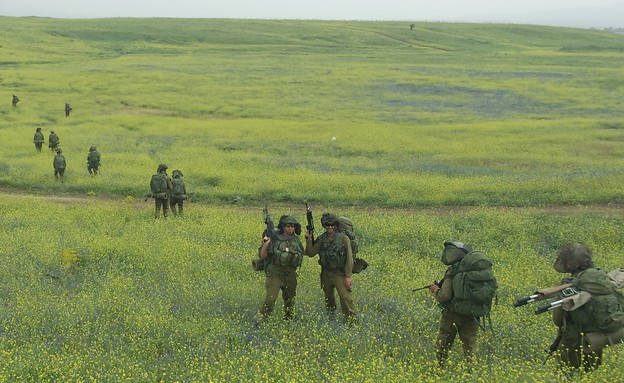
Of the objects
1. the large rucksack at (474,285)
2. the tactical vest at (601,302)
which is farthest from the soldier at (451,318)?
the tactical vest at (601,302)

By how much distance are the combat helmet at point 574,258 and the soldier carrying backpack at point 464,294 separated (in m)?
0.95

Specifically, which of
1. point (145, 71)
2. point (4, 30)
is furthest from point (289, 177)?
point (4, 30)

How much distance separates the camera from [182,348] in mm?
8656

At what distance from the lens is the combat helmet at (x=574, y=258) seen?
289 inches

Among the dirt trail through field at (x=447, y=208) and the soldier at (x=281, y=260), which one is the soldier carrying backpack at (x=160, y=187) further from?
the soldier at (x=281, y=260)

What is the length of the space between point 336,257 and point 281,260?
1.00 meters

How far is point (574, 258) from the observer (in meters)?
7.35

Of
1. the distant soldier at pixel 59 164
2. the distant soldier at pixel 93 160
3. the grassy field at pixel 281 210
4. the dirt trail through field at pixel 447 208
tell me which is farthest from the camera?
the distant soldier at pixel 93 160

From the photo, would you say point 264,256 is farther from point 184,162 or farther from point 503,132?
point 503,132

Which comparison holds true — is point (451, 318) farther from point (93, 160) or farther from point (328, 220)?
point (93, 160)

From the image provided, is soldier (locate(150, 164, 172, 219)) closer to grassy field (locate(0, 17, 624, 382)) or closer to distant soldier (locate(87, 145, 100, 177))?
grassy field (locate(0, 17, 624, 382))

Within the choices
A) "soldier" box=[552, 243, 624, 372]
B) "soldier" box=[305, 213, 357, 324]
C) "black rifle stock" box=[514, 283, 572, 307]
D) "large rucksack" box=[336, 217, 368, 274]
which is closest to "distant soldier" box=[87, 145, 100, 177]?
"soldier" box=[305, 213, 357, 324]

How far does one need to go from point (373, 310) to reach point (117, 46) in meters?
101

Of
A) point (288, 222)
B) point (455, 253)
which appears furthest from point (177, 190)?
point (455, 253)
